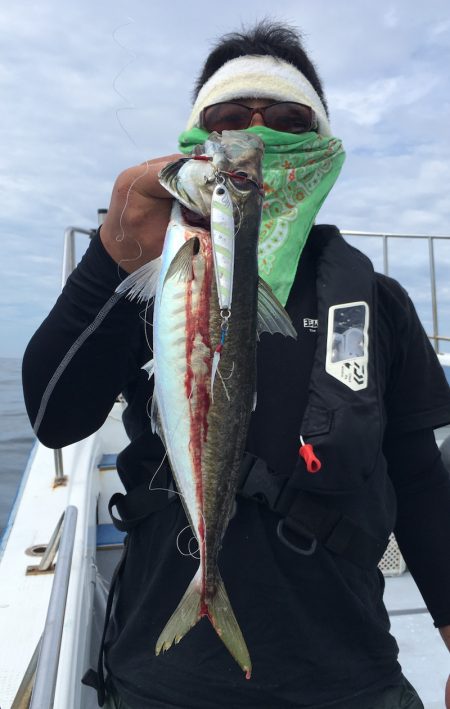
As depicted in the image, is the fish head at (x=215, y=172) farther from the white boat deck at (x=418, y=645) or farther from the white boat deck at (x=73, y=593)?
the white boat deck at (x=418, y=645)

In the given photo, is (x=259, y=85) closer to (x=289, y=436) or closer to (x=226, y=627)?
(x=289, y=436)

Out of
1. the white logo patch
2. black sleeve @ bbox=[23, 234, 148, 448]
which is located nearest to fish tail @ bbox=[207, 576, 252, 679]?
black sleeve @ bbox=[23, 234, 148, 448]

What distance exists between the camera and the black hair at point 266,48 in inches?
83.1

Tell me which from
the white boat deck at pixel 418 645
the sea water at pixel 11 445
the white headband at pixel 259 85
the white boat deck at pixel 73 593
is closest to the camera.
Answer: the white headband at pixel 259 85

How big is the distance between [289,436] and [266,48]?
1.42 m

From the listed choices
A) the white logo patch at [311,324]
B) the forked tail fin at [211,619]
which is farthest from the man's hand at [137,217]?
the forked tail fin at [211,619]

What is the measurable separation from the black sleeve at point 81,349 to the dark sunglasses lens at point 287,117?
2.54ft

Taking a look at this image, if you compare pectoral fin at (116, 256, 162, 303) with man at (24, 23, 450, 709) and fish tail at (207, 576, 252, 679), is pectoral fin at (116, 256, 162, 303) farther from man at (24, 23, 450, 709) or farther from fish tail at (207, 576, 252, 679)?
fish tail at (207, 576, 252, 679)

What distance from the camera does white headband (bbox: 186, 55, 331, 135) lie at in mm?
1820

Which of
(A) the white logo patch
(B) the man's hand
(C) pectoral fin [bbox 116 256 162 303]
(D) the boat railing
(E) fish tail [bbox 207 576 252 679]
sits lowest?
(D) the boat railing

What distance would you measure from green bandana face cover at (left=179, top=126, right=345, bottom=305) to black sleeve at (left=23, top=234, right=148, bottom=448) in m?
0.50

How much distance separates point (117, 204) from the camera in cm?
134

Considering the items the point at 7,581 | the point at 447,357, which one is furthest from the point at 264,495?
the point at 447,357

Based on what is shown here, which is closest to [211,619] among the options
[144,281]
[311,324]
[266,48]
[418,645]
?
[144,281]
